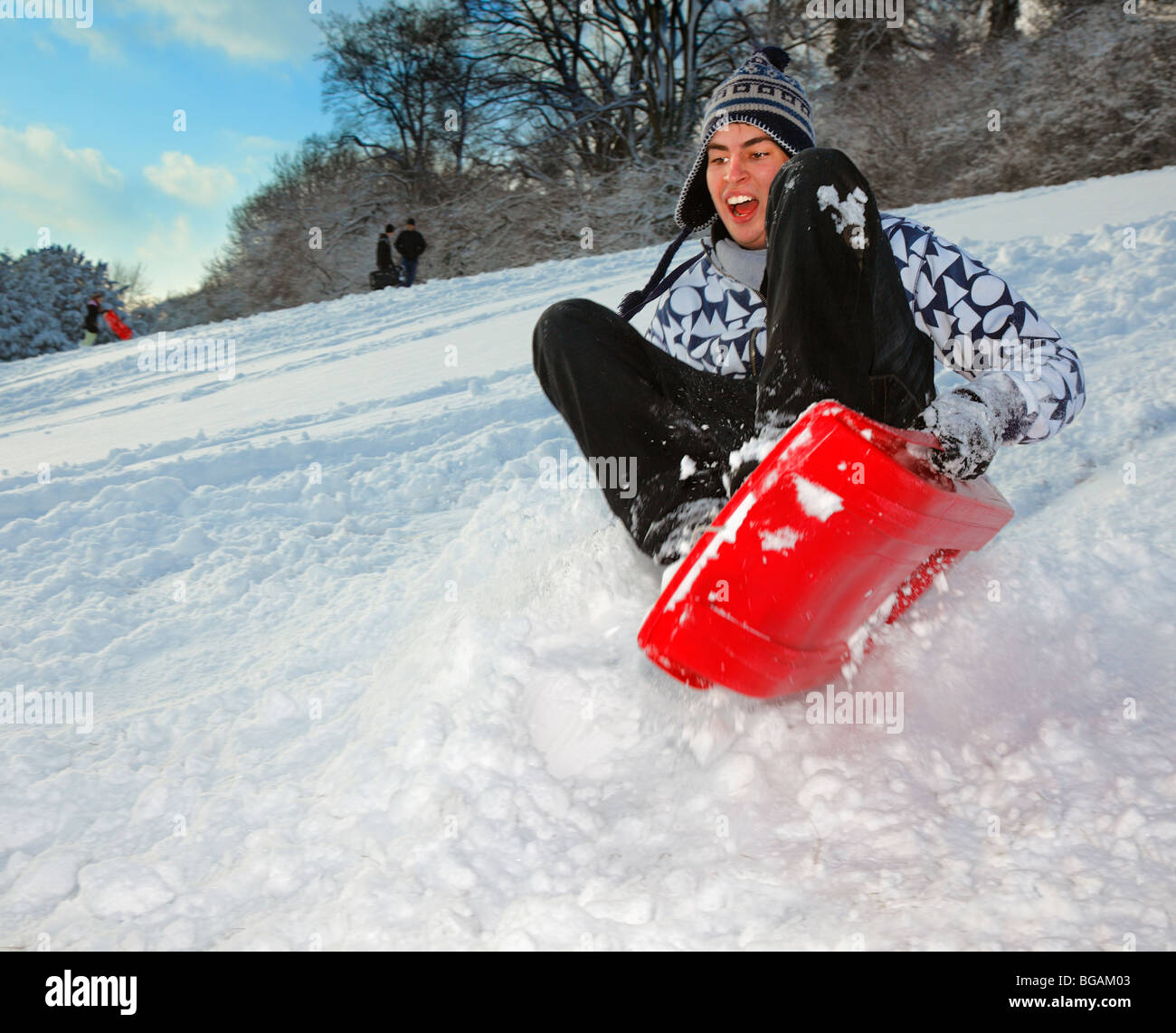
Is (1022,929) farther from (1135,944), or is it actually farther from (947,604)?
(947,604)

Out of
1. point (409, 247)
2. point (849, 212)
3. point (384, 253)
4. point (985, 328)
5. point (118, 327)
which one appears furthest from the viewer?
point (118, 327)

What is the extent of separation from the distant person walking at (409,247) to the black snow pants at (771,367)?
1031 cm

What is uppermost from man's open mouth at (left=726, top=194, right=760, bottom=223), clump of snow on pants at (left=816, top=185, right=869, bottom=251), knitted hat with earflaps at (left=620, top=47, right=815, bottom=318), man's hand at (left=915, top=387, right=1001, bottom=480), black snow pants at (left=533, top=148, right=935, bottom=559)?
knitted hat with earflaps at (left=620, top=47, right=815, bottom=318)

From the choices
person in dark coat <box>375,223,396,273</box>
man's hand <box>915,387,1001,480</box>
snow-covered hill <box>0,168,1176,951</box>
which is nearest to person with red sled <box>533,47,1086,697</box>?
man's hand <box>915,387,1001,480</box>

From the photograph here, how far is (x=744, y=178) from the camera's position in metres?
1.77

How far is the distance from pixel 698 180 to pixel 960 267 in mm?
684

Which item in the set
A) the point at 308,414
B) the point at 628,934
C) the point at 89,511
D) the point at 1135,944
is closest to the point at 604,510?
the point at 628,934

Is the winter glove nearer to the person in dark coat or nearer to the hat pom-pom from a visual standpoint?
the hat pom-pom

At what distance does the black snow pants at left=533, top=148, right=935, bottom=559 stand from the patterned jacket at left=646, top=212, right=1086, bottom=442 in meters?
0.06

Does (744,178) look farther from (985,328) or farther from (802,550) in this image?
(802,550)

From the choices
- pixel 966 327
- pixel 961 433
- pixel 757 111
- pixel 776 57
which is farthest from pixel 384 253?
pixel 961 433

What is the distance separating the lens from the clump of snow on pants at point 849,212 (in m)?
1.29

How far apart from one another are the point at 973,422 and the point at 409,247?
1098 cm

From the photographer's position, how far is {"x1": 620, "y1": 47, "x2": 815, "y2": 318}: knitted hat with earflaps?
1777mm
